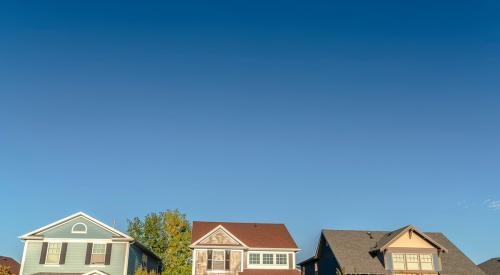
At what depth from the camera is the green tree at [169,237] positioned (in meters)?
51.9

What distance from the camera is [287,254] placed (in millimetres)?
40125

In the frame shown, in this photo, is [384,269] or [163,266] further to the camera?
[163,266]

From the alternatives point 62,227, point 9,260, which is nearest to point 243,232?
point 62,227

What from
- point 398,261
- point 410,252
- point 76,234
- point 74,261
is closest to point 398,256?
point 398,261

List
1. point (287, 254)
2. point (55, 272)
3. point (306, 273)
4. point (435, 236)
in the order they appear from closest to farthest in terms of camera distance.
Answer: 1. point (55, 272)
2. point (287, 254)
3. point (435, 236)
4. point (306, 273)

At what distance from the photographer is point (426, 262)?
37438 mm

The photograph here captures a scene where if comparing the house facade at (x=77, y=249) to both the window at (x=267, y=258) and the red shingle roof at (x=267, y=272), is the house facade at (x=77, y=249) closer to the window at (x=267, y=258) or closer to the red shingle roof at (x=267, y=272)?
the red shingle roof at (x=267, y=272)

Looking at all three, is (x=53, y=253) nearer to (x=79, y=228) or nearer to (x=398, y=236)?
(x=79, y=228)

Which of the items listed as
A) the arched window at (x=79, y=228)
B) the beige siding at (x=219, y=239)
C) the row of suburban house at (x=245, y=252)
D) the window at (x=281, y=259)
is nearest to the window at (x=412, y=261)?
the row of suburban house at (x=245, y=252)

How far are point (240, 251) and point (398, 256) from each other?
46.3 ft

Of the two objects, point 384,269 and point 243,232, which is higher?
point 243,232

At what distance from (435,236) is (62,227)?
1414 inches

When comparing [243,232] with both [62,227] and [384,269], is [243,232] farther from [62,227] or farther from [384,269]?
[62,227]

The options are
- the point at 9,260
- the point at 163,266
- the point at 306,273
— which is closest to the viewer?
the point at 306,273
